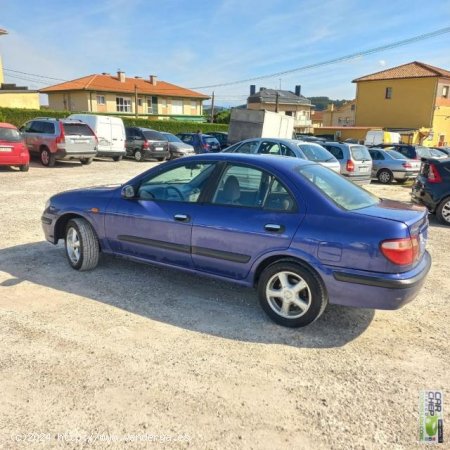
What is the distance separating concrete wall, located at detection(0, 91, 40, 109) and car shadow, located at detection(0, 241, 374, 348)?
997 inches

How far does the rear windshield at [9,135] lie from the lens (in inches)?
515

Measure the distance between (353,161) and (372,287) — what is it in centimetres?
1042

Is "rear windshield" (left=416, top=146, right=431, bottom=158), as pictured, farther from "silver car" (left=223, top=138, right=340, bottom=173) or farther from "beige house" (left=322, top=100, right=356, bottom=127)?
"beige house" (left=322, top=100, right=356, bottom=127)

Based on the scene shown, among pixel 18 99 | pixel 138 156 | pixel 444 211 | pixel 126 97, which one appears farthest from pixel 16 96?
pixel 444 211

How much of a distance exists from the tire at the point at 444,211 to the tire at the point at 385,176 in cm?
826

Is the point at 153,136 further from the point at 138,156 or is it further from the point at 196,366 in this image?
the point at 196,366

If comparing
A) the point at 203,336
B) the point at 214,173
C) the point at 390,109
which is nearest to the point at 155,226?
the point at 214,173

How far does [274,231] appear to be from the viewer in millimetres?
3568

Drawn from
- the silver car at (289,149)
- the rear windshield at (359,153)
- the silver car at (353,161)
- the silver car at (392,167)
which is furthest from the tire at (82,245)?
the silver car at (392,167)

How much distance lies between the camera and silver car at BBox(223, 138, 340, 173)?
10.6 m

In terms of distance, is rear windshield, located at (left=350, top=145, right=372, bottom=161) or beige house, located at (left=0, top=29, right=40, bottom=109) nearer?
rear windshield, located at (left=350, top=145, right=372, bottom=161)

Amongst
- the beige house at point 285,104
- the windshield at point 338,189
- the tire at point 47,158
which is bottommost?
the tire at point 47,158

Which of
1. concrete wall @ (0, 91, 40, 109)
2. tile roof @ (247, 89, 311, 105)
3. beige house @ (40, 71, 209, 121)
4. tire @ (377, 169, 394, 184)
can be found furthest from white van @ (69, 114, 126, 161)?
tile roof @ (247, 89, 311, 105)

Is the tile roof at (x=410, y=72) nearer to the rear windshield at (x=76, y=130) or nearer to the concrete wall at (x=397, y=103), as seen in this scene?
the concrete wall at (x=397, y=103)
